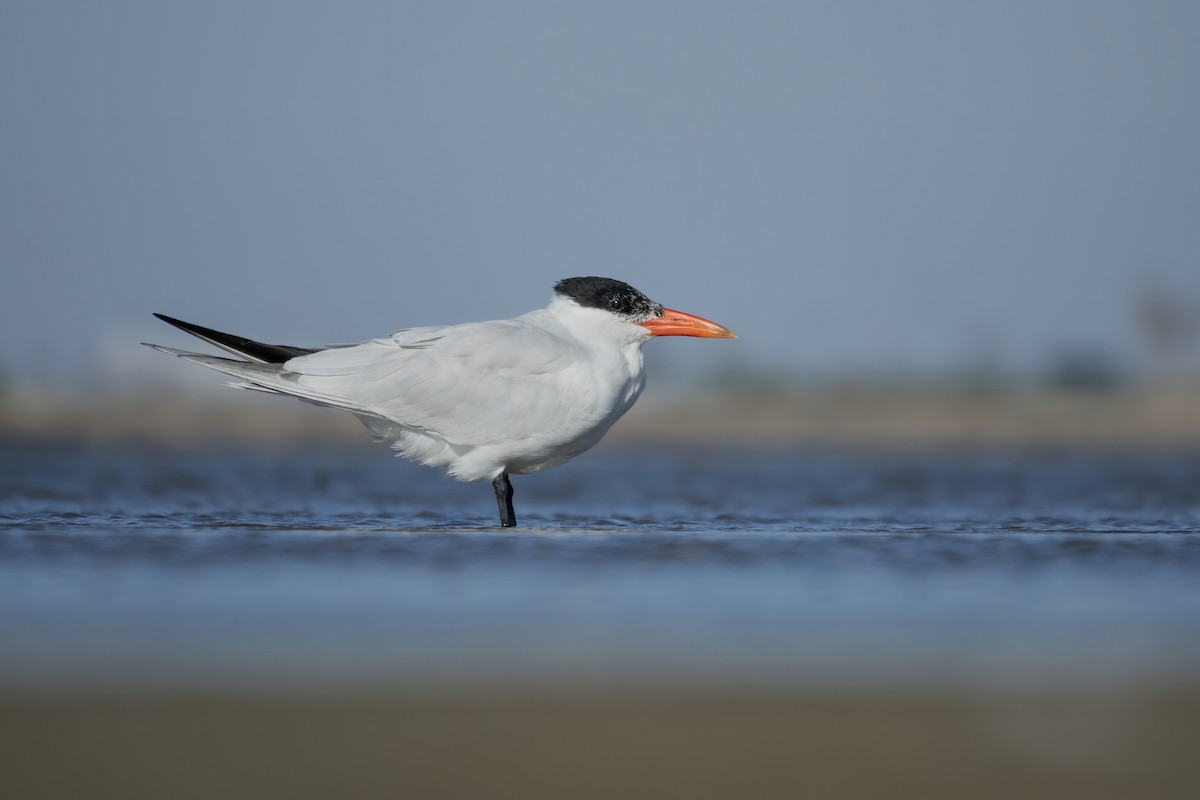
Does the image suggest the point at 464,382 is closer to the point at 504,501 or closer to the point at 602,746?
the point at 504,501

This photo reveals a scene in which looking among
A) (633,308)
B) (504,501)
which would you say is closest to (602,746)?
(504,501)

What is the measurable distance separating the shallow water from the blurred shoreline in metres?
11.1

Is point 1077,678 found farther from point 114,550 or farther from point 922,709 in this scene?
point 114,550

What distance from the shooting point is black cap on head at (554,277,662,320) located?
827 cm

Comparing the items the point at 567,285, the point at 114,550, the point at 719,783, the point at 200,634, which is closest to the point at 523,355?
the point at 567,285

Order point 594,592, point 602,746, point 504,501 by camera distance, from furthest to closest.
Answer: point 504,501
point 594,592
point 602,746

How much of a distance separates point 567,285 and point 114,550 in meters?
3.33

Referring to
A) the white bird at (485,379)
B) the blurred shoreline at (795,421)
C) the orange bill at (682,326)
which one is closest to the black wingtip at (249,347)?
the white bird at (485,379)

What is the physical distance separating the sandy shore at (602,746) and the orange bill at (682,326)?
15.8 ft

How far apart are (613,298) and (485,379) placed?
3.35ft

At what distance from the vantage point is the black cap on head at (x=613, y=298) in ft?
27.1

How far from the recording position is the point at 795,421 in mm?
30266

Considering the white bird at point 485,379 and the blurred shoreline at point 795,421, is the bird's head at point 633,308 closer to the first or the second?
the white bird at point 485,379

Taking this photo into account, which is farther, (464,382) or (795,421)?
(795,421)
